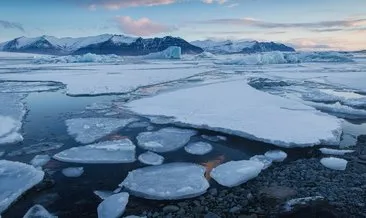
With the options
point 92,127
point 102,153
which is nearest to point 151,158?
point 102,153

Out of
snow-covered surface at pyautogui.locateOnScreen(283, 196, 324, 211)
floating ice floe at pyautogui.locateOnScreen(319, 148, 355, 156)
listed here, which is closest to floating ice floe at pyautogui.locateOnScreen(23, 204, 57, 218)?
snow-covered surface at pyautogui.locateOnScreen(283, 196, 324, 211)

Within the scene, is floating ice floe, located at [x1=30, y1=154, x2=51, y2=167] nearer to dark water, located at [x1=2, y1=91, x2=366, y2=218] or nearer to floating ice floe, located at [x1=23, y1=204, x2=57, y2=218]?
dark water, located at [x1=2, y1=91, x2=366, y2=218]

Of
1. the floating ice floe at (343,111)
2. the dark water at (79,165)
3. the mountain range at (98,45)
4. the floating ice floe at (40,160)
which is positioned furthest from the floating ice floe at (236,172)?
the mountain range at (98,45)

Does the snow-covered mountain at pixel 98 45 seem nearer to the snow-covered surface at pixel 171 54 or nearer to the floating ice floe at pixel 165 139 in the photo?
the snow-covered surface at pixel 171 54

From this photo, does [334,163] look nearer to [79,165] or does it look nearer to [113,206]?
[113,206]

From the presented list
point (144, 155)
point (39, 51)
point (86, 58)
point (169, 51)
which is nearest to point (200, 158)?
point (144, 155)

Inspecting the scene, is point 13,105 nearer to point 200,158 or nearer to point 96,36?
point 200,158
